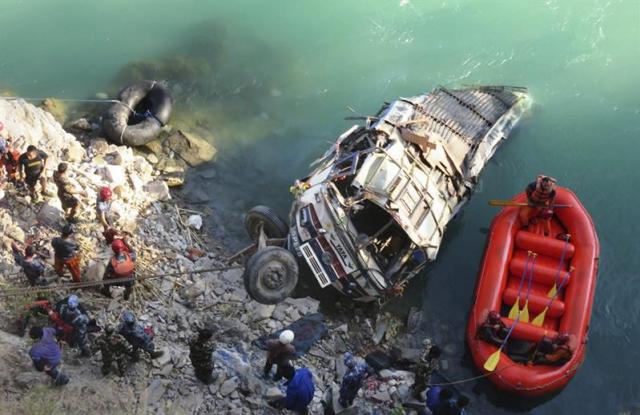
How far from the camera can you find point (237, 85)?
16406 millimetres

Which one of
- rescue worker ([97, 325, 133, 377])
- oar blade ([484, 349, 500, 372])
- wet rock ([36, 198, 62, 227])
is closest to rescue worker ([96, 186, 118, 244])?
wet rock ([36, 198, 62, 227])

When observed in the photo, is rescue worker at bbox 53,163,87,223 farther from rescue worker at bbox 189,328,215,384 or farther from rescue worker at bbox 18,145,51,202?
rescue worker at bbox 189,328,215,384

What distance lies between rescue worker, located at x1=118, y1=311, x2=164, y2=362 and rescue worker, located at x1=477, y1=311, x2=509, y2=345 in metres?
5.45

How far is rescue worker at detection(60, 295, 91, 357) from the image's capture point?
27.1 ft

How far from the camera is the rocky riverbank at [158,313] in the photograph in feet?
27.5

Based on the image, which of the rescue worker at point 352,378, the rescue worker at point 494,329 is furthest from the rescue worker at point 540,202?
the rescue worker at point 352,378

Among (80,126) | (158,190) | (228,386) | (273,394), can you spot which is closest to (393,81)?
(158,190)

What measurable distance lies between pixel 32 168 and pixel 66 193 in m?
0.72

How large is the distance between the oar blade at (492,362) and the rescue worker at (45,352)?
664 centimetres

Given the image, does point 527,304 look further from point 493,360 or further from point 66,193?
point 66,193

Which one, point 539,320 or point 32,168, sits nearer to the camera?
point 32,168

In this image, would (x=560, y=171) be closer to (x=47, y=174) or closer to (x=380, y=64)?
(x=380, y=64)

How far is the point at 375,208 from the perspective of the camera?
11672 millimetres

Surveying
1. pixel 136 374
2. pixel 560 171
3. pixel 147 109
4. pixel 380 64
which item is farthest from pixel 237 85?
pixel 136 374
